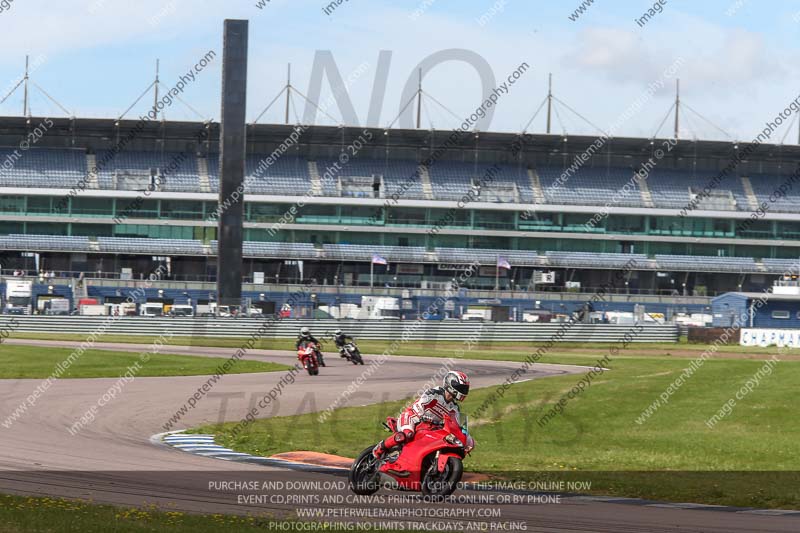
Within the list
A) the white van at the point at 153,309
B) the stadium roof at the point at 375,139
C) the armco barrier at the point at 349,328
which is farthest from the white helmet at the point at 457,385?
the stadium roof at the point at 375,139

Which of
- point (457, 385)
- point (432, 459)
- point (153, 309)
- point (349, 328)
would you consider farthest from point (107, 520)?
point (153, 309)

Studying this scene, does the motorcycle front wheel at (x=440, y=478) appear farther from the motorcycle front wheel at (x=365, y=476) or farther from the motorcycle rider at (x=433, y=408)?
the motorcycle front wheel at (x=365, y=476)

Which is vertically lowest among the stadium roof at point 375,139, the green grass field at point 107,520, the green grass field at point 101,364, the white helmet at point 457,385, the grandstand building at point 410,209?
the green grass field at point 101,364

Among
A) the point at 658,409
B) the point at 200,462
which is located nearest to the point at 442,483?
the point at 200,462

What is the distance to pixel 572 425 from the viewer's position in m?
23.0

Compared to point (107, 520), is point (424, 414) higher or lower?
higher

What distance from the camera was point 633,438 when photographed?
69.0ft

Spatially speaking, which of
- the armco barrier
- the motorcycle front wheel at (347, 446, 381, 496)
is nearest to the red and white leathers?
the motorcycle front wheel at (347, 446, 381, 496)

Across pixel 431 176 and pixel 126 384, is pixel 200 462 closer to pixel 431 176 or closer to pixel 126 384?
pixel 126 384

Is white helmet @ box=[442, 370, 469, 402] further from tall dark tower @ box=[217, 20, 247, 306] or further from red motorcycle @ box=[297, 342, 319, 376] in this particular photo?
tall dark tower @ box=[217, 20, 247, 306]

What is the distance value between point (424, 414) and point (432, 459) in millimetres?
542

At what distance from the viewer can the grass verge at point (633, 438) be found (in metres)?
15.9

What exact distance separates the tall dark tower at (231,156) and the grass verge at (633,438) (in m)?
38.6

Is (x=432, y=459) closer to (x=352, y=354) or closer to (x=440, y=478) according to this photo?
(x=440, y=478)
